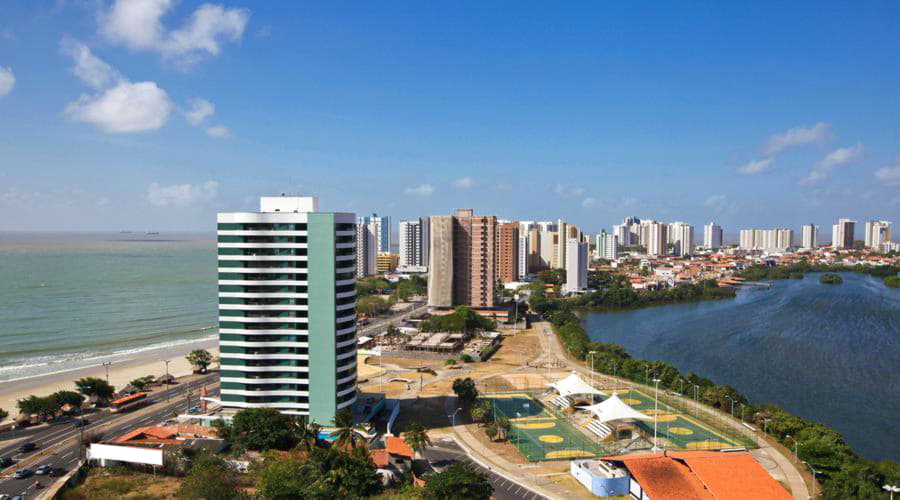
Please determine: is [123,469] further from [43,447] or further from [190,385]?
[190,385]

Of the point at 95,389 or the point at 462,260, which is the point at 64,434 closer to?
the point at 95,389

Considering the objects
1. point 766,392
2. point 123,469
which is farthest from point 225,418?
point 766,392

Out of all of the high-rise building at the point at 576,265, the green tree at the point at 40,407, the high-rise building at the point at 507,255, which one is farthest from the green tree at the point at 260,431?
the high-rise building at the point at 576,265

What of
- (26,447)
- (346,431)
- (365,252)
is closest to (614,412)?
(346,431)

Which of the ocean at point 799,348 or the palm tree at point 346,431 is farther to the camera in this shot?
→ the ocean at point 799,348

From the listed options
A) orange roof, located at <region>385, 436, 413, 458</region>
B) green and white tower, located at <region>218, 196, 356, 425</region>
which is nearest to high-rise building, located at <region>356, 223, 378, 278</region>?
green and white tower, located at <region>218, 196, 356, 425</region>

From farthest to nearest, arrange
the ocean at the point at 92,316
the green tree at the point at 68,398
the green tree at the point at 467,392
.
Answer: the ocean at the point at 92,316 < the green tree at the point at 467,392 < the green tree at the point at 68,398

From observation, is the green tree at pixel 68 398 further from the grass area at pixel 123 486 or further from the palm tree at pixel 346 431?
the palm tree at pixel 346 431
